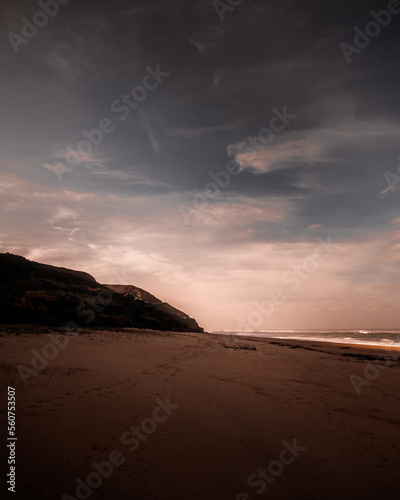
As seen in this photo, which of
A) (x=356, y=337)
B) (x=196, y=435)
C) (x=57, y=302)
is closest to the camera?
(x=196, y=435)

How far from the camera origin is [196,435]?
4023 millimetres

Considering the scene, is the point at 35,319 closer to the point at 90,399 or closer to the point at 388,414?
the point at 90,399

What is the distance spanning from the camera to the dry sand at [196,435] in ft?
9.39

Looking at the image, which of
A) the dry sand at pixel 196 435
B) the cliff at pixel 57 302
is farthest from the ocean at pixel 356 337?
the dry sand at pixel 196 435

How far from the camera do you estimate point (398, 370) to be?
1150 centimetres

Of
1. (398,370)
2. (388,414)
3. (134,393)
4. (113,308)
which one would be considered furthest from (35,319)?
(398,370)

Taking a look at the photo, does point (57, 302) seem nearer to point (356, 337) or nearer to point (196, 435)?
point (196, 435)

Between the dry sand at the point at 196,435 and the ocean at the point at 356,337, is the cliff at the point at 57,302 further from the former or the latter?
the ocean at the point at 356,337

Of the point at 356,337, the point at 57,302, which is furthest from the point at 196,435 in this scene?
the point at 356,337

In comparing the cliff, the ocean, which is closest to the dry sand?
the cliff

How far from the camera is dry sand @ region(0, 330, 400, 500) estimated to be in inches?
113

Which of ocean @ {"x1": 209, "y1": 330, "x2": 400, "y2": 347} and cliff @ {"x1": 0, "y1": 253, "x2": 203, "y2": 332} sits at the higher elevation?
cliff @ {"x1": 0, "y1": 253, "x2": 203, "y2": 332}

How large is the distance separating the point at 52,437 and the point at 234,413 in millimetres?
3095

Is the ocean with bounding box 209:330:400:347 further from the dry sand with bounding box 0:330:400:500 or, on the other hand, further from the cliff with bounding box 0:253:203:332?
the dry sand with bounding box 0:330:400:500
